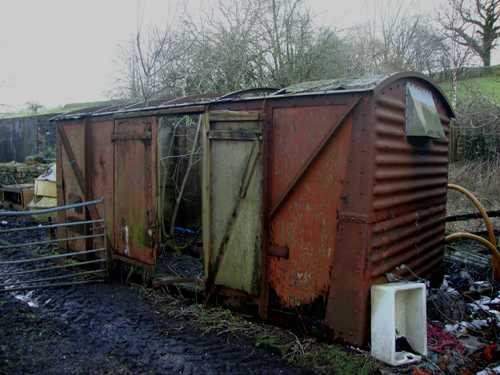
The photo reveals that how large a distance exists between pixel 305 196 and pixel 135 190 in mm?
2930

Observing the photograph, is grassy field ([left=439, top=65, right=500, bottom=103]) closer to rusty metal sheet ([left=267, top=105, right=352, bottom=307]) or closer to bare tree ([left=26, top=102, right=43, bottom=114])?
rusty metal sheet ([left=267, top=105, right=352, bottom=307])

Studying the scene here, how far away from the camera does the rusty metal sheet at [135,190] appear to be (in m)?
5.89

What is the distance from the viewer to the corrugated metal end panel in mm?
4008

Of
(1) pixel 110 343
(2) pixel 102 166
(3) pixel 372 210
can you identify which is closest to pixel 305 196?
(3) pixel 372 210

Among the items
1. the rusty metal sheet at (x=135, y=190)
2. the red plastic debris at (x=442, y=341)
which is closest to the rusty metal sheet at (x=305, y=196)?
the red plastic debris at (x=442, y=341)

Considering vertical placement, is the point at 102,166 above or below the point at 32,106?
below

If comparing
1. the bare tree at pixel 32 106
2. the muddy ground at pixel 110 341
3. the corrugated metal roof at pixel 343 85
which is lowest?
the muddy ground at pixel 110 341

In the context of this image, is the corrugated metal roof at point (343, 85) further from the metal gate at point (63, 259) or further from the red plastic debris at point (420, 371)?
the metal gate at point (63, 259)

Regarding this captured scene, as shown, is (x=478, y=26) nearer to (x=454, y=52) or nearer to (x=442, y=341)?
(x=454, y=52)

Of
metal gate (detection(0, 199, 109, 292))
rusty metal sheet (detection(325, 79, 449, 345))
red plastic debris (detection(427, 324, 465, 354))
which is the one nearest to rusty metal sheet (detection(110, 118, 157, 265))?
metal gate (detection(0, 199, 109, 292))

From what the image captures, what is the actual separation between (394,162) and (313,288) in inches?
59.5

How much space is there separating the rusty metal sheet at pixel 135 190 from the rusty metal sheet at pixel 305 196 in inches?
81.2

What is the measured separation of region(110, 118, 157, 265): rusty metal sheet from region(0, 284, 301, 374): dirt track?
33.4 inches

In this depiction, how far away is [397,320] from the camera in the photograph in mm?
4109
